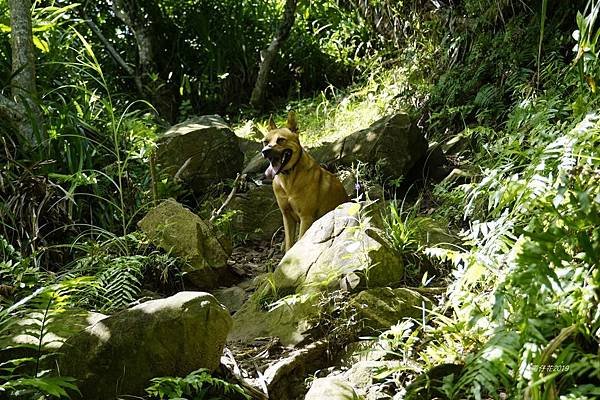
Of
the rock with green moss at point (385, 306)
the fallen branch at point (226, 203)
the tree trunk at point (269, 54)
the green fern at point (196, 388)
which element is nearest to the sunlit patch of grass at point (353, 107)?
the tree trunk at point (269, 54)

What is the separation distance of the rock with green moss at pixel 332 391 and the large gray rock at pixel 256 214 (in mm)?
3654

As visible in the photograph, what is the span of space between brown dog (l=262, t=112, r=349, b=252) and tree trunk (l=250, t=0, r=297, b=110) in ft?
12.9

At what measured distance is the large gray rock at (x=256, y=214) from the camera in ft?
22.2

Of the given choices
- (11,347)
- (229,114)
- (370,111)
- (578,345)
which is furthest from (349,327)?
(229,114)

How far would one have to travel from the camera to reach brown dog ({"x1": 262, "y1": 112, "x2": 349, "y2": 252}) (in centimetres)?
600

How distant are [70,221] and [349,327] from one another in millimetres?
2811

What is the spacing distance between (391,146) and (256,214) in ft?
5.05

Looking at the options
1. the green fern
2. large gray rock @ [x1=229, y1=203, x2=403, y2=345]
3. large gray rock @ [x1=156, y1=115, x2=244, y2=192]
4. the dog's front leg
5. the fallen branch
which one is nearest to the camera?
the green fern

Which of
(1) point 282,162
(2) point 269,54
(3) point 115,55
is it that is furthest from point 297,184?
(3) point 115,55

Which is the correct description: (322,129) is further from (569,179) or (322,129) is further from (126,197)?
(569,179)

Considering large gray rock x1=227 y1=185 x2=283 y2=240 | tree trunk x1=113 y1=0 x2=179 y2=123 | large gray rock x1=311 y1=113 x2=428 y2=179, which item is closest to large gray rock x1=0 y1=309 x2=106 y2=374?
large gray rock x1=227 y1=185 x2=283 y2=240

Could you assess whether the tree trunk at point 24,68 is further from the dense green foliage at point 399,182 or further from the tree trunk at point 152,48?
the tree trunk at point 152,48

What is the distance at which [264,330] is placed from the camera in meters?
4.12

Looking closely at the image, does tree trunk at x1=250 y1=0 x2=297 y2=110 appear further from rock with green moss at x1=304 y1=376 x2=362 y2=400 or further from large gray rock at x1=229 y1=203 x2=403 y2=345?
rock with green moss at x1=304 y1=376 x2=362 y2=400
